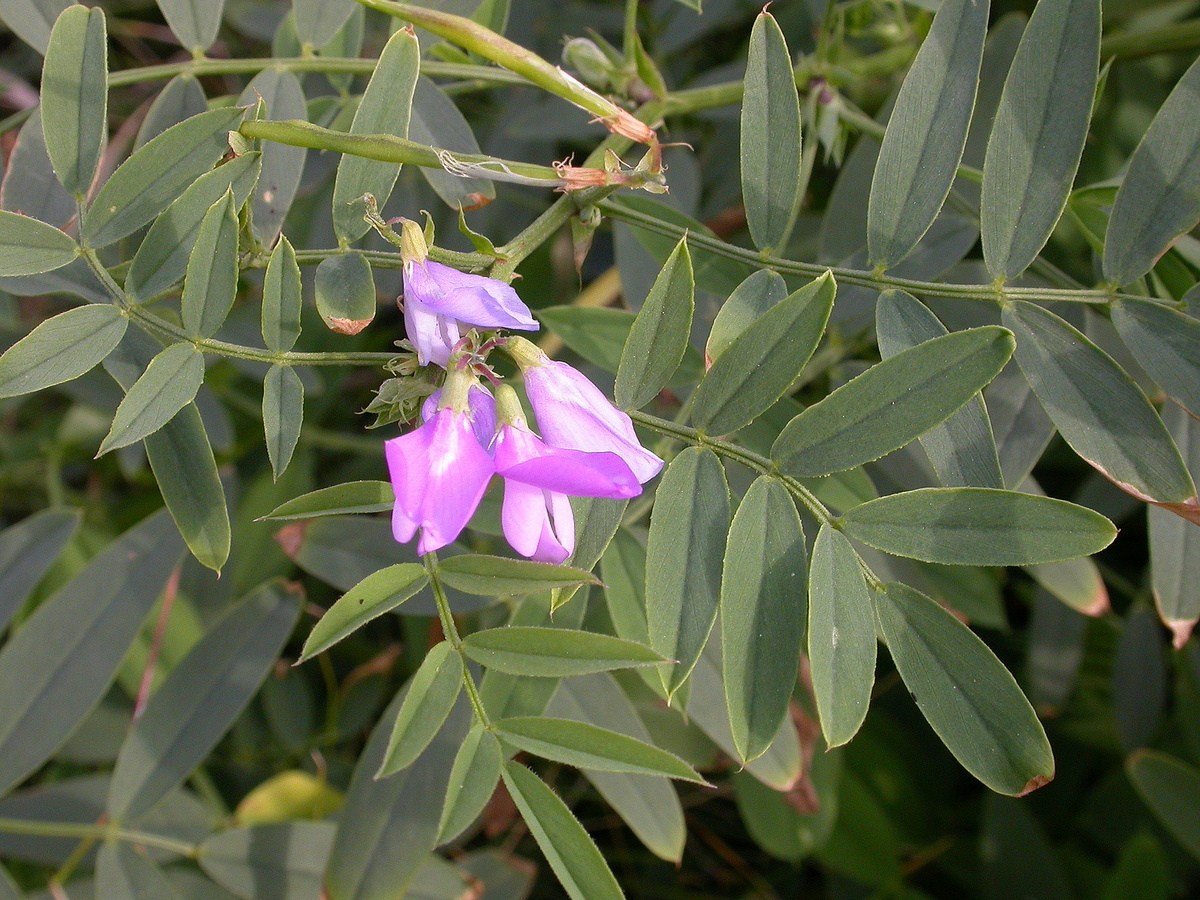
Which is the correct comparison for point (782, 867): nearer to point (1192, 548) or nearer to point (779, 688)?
point (1192, 548)

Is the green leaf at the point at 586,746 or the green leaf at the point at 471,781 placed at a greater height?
the green leaf at the point at 586,746

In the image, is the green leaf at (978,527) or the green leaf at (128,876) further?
the green leaf at (128,876)

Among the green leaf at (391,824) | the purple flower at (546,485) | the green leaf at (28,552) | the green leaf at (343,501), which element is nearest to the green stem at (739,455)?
the purple flower at (546,485)

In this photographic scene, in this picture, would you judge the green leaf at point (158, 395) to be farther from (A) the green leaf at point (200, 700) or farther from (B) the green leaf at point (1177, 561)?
(B) the green leaf at point (1177, 561)

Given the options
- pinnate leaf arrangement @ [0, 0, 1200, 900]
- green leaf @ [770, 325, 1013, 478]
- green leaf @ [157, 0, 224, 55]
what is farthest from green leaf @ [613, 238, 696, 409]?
green leaf @ [157, 0, 224, 55]

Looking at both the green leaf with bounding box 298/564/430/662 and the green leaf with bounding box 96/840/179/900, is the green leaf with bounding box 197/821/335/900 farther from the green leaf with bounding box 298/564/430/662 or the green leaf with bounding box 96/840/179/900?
the green leaf with bounding box 298/564/430/662

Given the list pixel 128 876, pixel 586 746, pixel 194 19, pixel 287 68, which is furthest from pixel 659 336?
pixel 128 876

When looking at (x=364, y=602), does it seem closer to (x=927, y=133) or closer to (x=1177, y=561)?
(x=927, y=133)
